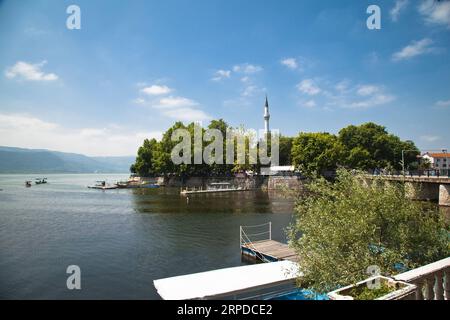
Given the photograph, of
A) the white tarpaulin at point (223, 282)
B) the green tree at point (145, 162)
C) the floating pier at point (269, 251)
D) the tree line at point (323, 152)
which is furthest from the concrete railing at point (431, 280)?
the green tree at point (145, 162)

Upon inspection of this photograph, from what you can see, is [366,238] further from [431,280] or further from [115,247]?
[115,247]

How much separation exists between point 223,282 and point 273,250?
9950mm

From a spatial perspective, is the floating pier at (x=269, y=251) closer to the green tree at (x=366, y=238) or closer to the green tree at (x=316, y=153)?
the green tree at (x=366, y=238)

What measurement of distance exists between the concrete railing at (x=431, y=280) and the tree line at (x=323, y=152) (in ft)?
243

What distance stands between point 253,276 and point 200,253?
1158cm

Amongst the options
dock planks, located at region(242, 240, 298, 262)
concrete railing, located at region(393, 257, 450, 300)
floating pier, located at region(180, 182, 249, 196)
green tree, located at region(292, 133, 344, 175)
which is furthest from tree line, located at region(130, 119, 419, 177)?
concrete railing, located at region(393, 257, 450, 300)

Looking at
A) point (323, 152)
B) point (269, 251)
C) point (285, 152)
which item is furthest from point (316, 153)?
point (269, 251)

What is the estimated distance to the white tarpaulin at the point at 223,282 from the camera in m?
12.8

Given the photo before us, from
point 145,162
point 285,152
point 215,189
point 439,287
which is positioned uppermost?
point 285,152

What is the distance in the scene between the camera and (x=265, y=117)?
126m

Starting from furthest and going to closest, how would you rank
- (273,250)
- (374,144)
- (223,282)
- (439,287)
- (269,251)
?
(374,144)
(273,250)
(269,251)
(223,282)
(439,287)

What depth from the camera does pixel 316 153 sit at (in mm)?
83938
